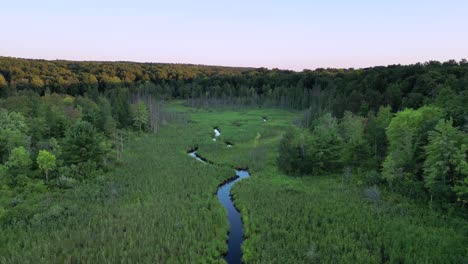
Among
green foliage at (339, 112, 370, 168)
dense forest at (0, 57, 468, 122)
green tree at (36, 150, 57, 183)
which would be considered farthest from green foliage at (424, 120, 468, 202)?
green tree at (36, 150, 57, 183)

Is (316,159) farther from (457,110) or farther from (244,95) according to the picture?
(244,95)

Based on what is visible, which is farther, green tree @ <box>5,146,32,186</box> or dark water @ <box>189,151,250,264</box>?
green tree @ <box>5,146,32,186</box>

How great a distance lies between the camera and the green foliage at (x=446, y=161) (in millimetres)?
32938

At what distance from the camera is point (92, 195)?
38156mm

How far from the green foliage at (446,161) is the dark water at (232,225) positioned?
1948 centimetres

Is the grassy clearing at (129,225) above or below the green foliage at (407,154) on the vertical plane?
below

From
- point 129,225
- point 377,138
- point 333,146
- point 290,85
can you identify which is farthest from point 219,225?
point 290,85

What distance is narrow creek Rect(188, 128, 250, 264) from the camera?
2892cm

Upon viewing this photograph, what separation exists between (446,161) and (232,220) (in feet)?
71.4

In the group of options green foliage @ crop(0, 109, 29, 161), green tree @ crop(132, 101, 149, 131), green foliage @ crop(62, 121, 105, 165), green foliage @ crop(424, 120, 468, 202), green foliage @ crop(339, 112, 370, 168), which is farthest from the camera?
green tree @ crop(132, 101, 149, 131)

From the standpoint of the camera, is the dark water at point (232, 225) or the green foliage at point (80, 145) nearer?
the dark water at point (232, 225)

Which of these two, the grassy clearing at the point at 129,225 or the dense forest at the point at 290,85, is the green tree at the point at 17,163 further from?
the dense forest at the point at 290,85

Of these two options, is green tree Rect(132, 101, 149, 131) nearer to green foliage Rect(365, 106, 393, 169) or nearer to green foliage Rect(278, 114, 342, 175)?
green foliage Rect(278, 114, 342, 175)

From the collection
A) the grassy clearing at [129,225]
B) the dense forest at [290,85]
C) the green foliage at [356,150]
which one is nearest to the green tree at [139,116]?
the dense forest at [290,85]
